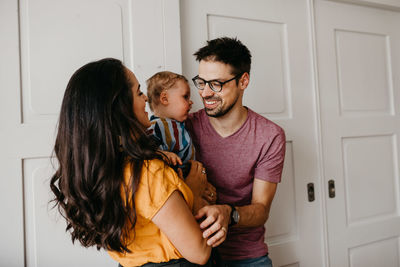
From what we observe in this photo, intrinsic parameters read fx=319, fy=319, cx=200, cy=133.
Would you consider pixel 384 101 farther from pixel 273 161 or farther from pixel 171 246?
pixel 171 246

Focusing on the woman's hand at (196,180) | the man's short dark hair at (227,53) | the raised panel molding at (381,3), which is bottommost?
the woman's hand at (196,180)

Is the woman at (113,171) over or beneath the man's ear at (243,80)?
beneath

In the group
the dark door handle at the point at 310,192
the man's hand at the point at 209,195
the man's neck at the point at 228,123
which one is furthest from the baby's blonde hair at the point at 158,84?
the dark door handle at the point at 310,192

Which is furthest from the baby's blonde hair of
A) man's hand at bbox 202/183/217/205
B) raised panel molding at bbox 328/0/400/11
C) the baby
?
raised panel molding at bbox 328/0/400/11

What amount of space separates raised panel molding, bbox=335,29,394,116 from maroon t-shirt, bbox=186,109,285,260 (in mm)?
948

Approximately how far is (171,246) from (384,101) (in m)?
2.02

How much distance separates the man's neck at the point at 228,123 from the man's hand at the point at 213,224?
479mm

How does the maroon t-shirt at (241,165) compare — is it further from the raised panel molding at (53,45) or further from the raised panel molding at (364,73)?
the raised panel molding at (364,73)

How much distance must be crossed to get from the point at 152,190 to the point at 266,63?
1.27m

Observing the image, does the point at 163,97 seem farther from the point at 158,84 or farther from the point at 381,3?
the point at 381,3

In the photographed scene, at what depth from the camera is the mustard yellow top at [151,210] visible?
84 cm

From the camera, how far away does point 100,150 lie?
0.82 meters

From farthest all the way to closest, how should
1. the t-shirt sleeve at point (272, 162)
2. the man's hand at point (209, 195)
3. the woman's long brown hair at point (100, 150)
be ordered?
the t-shirt sleeve at point (272, 162), the man's hand at point (209, 195), the woman's long brown hair at point (100, 150)

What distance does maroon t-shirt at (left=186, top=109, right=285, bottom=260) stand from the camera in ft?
4.67
